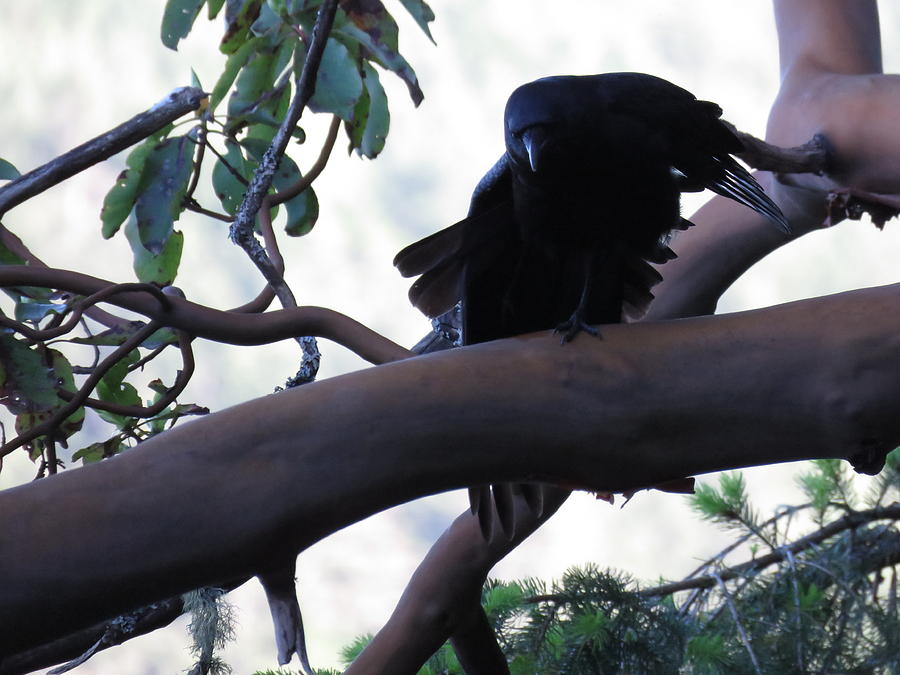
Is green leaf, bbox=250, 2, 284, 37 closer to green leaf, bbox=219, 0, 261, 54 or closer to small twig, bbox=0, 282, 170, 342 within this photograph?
green leaf, bbox=219, 0, 261, 54

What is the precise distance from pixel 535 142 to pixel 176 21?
651mm

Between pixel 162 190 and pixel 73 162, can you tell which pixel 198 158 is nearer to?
pixel 162 190

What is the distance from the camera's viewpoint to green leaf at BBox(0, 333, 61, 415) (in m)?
1.39

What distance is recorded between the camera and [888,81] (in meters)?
1.63

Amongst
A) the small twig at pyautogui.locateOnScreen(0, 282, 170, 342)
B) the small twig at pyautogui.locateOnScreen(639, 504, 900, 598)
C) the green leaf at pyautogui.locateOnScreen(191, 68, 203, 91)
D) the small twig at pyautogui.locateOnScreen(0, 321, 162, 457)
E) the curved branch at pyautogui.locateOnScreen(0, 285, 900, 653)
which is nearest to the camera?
the curved branch at pyautogui.locateOnScreen(0, 285, 900, 653)

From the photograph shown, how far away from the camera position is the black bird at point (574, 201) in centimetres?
148

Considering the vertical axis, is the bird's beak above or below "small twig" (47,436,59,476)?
above

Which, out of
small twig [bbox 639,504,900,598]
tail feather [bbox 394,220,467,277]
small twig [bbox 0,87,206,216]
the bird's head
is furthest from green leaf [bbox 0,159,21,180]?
small twig [bbox 639,504,900,598]

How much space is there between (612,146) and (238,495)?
83 cm

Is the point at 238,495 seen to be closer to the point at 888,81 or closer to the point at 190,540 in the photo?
the point at 190,540

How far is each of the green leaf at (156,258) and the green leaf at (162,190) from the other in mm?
106

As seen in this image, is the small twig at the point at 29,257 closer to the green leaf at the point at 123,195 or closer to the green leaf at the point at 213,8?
the green leaf at the point at 123,195

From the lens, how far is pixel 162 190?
1567 mm

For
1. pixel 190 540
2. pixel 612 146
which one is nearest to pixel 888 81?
pixel 612 146
